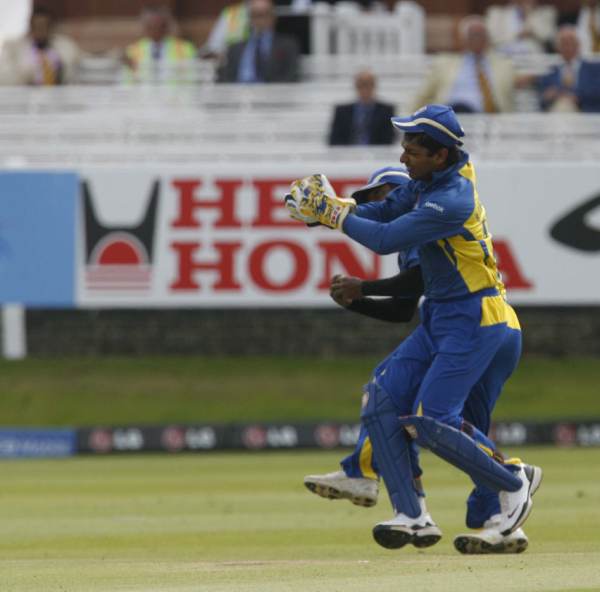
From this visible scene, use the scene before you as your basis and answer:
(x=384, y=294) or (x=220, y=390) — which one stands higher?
(x=384, y=294)

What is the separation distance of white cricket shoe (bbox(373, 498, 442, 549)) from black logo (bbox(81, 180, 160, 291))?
30.6 ft

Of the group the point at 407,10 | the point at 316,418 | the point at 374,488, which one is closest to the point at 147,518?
the point at 374,488

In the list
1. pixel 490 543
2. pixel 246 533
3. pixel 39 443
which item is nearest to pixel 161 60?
pixel 39 443

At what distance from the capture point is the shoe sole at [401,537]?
22.3 feet

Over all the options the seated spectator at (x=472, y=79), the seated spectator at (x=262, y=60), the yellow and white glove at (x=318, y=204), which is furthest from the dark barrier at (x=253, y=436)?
the yellow and white glove at (x=318, y=204)

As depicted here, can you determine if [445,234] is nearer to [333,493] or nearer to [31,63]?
[333,493]

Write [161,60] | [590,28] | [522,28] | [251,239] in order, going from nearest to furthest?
1. [251,239]
2. [590,28]
3. [161,60]
4. [522,28]

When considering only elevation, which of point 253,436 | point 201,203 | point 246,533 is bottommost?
point 253,436

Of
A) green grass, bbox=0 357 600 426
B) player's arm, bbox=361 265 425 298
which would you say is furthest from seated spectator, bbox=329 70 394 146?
player's arm, bbox=361 265 425 298

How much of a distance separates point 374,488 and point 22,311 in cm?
980

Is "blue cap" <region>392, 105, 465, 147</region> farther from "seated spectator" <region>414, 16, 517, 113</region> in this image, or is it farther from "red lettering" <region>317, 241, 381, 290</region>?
"seated spectator" <region>414, 16, 517, 113</region>

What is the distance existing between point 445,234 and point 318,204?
1.60ft

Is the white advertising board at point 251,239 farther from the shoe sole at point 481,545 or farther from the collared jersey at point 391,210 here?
the shoe sole at point 481,545

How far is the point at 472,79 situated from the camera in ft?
52.5
